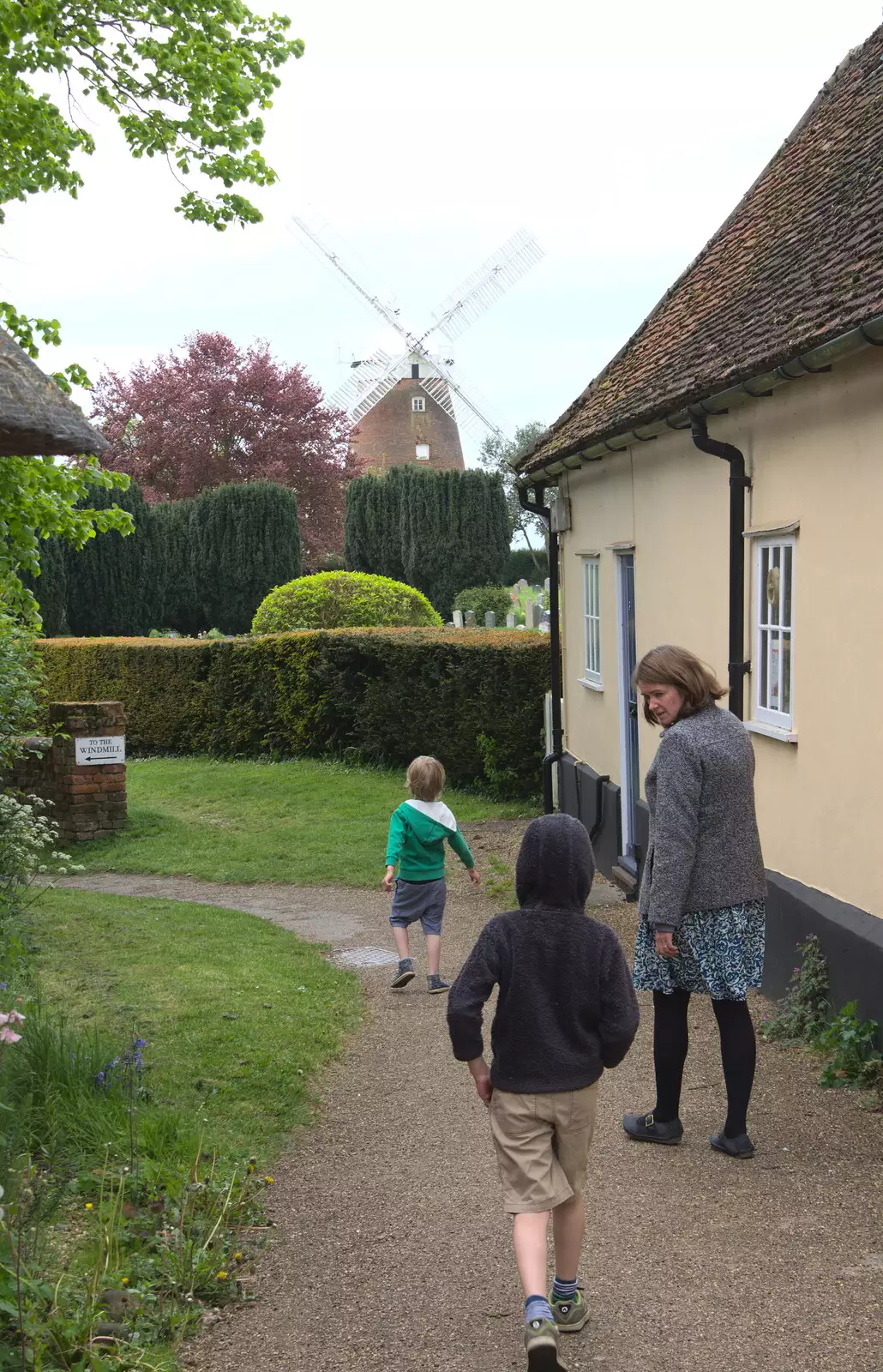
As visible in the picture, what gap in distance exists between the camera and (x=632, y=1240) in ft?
13.4

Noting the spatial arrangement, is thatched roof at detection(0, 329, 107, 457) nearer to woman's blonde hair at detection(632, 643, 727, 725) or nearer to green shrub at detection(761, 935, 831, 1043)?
woman's blonde hair at detection(632, 643, 727, 725)

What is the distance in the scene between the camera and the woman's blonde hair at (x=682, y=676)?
459cm

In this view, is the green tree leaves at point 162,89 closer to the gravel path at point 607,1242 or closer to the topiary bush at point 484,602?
the gravel path at point 607,1242

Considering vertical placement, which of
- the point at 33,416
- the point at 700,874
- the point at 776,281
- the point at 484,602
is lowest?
the point at 700,874

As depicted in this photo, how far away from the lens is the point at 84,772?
13367mm

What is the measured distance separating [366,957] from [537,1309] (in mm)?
5601

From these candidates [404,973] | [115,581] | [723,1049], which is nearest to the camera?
[723,1049]

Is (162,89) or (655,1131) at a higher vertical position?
(162,89)

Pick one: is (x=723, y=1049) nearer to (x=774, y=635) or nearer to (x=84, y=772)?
(x=774, y=635)

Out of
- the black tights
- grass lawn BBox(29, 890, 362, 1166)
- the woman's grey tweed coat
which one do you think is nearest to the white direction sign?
grass lawn BBox(29, 890, 362, 1166)

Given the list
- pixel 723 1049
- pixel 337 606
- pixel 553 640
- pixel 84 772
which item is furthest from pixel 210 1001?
pixel 337 606

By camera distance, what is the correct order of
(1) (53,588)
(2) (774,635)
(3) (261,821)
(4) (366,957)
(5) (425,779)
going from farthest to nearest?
(1) (53,588), (3) (261,821), (4) (366,957), (5) (425,779), (2) (774,635)

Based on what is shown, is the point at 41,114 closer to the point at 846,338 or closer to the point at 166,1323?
the point at 846,338

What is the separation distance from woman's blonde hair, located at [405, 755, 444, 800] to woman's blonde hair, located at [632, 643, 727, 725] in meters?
2.85
